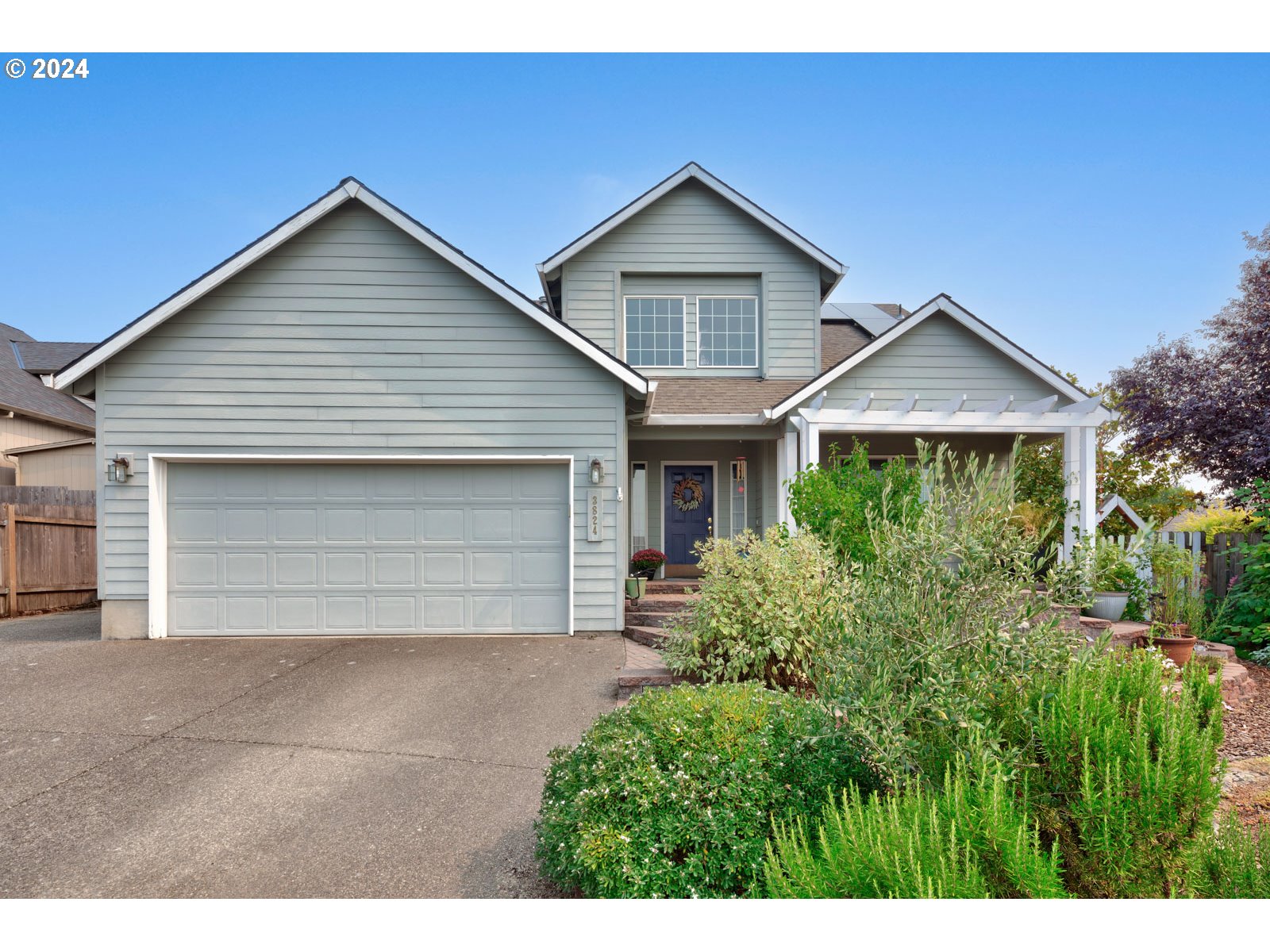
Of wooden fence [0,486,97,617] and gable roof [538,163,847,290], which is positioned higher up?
gable roof [538,163,847,290]

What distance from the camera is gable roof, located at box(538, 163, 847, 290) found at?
12.0 meters

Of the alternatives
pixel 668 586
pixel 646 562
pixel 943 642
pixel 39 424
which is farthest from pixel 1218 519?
pixel 39 424

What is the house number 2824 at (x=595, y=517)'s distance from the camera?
908cm

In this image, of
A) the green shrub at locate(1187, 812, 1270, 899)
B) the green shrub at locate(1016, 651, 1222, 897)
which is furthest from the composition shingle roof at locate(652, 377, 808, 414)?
the green shrub at locate(1187, 812, 1270, 899)

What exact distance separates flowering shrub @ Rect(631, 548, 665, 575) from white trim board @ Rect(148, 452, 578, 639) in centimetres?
227

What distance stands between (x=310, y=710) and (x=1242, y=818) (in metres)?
6.55

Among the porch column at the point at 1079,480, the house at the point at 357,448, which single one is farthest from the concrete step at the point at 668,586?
the porch column at the point at 1079,480

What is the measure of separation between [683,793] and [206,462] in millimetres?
8595

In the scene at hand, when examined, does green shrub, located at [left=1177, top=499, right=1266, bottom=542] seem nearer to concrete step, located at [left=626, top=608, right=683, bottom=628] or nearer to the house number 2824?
concrete step, located at [left=626, top=608, right=683, bottom=628]

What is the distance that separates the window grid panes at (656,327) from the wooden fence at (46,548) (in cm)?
1006

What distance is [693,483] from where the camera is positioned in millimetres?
12609

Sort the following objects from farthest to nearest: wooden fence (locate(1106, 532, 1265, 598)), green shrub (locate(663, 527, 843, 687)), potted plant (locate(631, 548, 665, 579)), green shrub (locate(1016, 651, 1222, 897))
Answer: potted plant (locate(631, 548, 665, 579)) → wooden fence (locate(1106, 532, 1265, 598)) → green shrub (locate(663, 527, 843, 687)) → green shrub (locate(1016, 651, 1222, 897))

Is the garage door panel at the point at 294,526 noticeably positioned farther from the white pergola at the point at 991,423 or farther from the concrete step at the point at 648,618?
the white pergola at the point at 991,423

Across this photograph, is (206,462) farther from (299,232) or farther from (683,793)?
(683,793)
